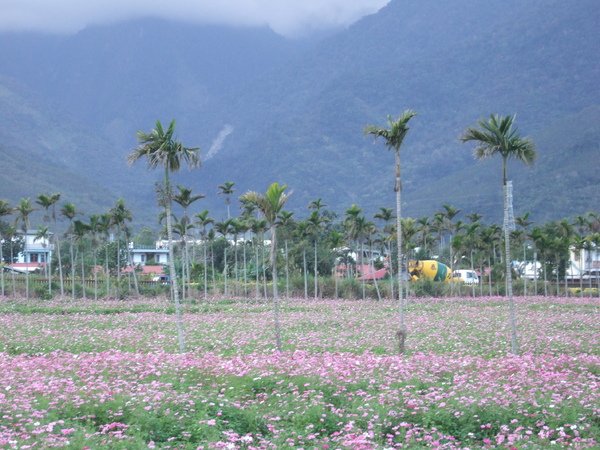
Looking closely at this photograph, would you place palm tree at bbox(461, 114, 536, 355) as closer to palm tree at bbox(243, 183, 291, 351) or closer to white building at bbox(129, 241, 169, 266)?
palm tree at bbox(243, 183, 291, 351)

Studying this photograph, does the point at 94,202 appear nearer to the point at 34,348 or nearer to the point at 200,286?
the point at 200,286

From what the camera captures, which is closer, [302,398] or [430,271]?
[302,398]

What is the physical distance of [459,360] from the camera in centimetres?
2217

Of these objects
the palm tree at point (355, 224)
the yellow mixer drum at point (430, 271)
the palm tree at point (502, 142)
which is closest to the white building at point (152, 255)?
the yellow mixer drum at point (430, 271)

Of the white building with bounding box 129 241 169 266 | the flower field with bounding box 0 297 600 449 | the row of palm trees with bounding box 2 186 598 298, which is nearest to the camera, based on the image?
the flower field with bounding box 0 297 600 449

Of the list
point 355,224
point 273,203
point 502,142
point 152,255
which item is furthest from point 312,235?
point 152,255

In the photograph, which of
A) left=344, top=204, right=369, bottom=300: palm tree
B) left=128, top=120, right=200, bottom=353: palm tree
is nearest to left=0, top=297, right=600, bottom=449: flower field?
left=128, top=120, right=200, bottom=353: palm tree

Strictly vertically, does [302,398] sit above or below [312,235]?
below

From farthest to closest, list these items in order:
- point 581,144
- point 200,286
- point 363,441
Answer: point 581,144, point 200,286, point 363,441

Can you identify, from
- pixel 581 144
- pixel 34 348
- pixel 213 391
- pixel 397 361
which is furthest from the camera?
pixel 581 144

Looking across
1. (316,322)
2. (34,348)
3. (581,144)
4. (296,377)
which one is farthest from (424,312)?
(581,144)

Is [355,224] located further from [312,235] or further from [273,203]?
[273,203]

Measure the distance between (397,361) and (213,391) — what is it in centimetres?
542

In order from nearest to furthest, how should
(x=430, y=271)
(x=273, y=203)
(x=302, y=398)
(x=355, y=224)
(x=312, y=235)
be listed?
1. (x=302, y=398)
2. (x=273, y=203)
3. (x=355, y=224)
4. (x=312, y=235)
5. (x=430, y=271)
